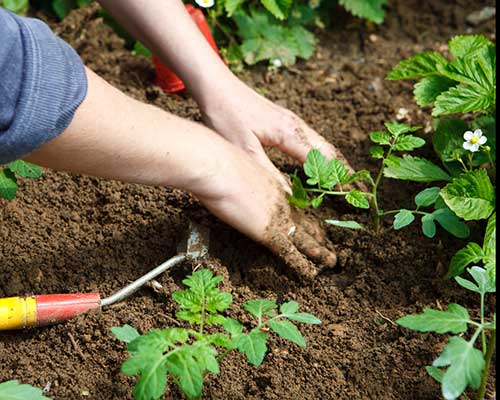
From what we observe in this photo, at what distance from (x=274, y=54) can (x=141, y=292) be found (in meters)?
1.02

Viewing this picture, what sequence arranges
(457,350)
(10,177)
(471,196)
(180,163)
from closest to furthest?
(457,350)
(180,163)
(471,196)
(10,177)

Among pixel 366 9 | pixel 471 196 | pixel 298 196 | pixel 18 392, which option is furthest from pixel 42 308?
pixel 366 9

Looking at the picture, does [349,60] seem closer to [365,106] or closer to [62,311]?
[365,106]

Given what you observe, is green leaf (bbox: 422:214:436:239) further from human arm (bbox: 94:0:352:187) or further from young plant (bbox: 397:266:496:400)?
human arm (bbox: 94:0:352:187)

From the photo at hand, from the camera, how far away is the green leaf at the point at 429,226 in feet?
5.92

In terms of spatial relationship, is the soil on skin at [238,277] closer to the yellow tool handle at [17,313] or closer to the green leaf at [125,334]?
the yellow tool handle at [17,313]

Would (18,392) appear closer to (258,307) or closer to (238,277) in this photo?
(258,307)

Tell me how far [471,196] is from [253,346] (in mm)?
638

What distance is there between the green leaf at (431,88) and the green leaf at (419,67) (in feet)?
0.10

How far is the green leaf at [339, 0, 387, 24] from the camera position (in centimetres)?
261

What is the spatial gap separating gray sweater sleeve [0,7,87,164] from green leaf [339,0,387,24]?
4.72 ft

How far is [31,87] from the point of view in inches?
51.3

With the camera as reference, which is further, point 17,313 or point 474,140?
point 474,140

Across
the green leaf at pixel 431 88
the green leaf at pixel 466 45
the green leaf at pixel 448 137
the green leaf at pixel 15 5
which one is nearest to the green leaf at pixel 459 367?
the green leaf at pixel 448 137
